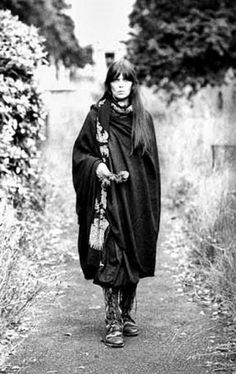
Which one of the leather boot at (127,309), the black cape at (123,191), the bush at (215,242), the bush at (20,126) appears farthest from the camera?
the bush at (20,126)

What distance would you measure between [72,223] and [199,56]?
29.2 ft

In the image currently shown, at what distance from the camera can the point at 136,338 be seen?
16.4 feet

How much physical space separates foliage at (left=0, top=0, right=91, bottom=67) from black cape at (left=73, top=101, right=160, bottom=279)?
13.7m

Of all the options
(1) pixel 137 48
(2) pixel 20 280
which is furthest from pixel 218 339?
(1) pixel 137 48

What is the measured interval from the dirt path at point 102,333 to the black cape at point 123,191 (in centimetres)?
50

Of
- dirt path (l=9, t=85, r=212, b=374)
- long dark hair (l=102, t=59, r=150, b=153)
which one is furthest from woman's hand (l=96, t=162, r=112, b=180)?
dirt path (l=9, t=85, r=212, b=374)

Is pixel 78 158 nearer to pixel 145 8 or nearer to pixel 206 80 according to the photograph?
pixel 206 80

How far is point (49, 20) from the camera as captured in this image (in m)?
24.4

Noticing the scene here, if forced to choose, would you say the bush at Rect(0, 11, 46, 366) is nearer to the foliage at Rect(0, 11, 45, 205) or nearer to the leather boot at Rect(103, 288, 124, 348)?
the foliage at Rect(0, 11, 45, 205)

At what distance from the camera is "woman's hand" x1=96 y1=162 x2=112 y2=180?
462cm

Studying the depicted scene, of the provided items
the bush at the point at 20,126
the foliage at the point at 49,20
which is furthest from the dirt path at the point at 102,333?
the foliage at the point at 49,20

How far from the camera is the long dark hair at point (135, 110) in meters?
4.74

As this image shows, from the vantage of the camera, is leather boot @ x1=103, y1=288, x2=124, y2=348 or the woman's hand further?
leather boot @ x1=103, y1=288, x2=124, y2=348

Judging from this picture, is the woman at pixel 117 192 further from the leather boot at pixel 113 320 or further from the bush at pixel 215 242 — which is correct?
the bush at pixel 215 242
